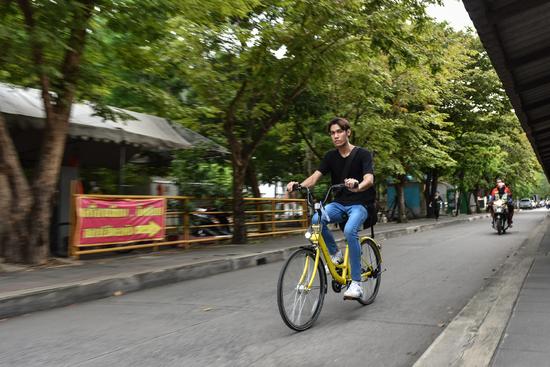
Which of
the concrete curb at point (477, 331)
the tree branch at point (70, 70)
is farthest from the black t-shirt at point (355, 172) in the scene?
the tree branch at point (70, 70)

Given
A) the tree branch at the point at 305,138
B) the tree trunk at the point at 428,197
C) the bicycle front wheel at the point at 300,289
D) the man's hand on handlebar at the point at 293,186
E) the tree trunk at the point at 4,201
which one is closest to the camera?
the bicycle front wheel at the point at 300,289

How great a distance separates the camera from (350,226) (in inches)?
Result: 196

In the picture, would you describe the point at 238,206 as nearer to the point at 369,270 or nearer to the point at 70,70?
the point at 70,70

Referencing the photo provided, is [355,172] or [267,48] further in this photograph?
[267,48]

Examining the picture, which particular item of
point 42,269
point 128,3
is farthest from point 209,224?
point 128,3

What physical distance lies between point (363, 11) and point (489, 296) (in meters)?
7.60

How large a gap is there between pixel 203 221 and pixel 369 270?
323 inches

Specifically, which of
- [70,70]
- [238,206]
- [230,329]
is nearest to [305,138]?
[238,206]

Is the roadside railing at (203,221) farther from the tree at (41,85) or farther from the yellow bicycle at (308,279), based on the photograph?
the yellow bicycle at (308,279)

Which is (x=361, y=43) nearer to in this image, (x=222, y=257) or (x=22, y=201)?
(x=222, y=257)

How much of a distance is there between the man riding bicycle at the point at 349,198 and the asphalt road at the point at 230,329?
0.59 m

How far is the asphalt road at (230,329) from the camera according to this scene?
12.9 ft

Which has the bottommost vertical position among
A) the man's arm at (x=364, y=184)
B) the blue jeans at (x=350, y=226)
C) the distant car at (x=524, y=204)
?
the blue jeans at (x=350, y=226)

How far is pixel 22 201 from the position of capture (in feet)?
26.3
